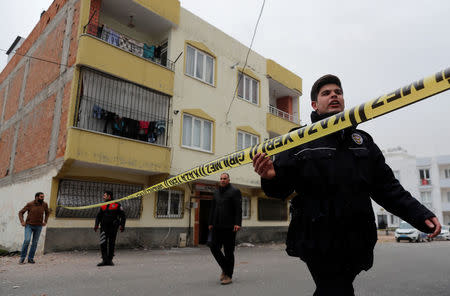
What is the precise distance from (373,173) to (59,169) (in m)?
11.5

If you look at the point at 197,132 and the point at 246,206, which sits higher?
the point at 197,132

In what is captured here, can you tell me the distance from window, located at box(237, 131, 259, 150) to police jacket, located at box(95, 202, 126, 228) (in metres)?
10.4

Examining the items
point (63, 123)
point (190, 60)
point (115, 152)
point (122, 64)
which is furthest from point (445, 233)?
point (63, 123)

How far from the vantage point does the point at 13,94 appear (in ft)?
63.5

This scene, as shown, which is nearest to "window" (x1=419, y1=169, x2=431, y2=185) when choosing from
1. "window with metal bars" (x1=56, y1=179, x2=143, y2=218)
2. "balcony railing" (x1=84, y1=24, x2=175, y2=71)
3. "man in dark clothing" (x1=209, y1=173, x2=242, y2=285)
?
"balcony railing" (x1=84, y1=24, x2=175, y2=71)

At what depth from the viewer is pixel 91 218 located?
12.5 m

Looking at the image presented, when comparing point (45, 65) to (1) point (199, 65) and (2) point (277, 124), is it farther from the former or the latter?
(2) point (277, 124)

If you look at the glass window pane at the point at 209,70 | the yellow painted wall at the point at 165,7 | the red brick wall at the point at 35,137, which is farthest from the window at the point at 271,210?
the red brick wall at the point at 35,137

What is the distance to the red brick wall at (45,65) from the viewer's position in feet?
47.7

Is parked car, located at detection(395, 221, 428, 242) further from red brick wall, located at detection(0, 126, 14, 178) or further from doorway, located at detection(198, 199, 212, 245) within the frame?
red brick wall, located at detection(0, 126, 14, 178)

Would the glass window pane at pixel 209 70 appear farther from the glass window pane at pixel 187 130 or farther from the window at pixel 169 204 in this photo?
the window at pixel 169 204

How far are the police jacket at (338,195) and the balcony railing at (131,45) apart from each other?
1254 cm

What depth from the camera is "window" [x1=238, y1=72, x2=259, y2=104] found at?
1911 cm

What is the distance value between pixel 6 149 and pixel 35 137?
199 inches
